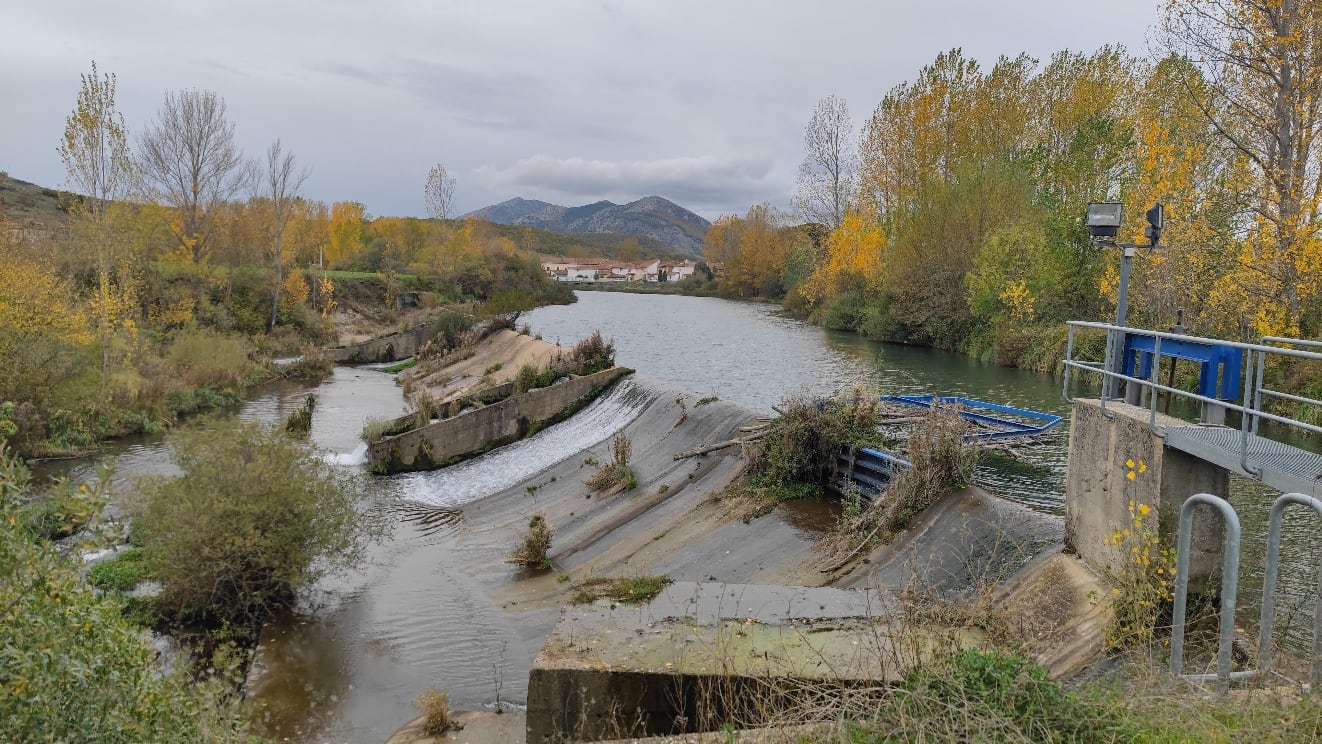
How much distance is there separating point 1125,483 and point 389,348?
139 feet

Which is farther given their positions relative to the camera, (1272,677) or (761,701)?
(761,701)

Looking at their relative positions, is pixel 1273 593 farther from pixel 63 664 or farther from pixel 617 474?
pixel 617 474

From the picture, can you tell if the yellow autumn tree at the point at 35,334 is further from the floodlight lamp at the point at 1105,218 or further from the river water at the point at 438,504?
the floodlight lamp at the point at 1105,218

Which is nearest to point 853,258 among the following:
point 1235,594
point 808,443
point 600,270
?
point 808,443

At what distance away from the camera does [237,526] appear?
1143 cm

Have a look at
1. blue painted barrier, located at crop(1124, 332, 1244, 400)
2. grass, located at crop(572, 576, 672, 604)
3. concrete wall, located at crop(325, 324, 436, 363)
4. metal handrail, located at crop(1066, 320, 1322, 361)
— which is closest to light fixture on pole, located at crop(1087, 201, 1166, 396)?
metal handrail, located at crop(1066, 320, 1322, 361)

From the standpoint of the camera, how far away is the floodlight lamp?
891 centimetres

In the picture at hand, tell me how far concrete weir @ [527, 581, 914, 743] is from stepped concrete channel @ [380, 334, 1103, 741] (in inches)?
0.7

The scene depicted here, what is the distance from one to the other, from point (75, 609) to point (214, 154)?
52847 mm

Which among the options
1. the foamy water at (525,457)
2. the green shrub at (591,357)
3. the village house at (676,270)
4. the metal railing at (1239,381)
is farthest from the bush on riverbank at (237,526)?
the village house at (676,270)

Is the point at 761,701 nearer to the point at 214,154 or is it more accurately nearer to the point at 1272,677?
the point at 1272,677

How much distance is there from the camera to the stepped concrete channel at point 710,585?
22.1ft

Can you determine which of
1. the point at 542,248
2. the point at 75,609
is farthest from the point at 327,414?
the point at 542,248

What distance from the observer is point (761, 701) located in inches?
243
